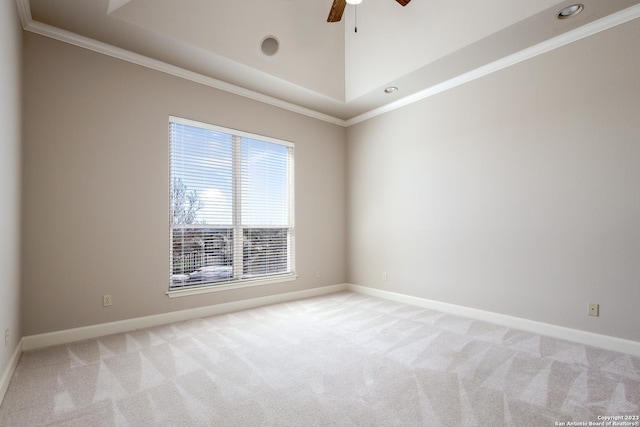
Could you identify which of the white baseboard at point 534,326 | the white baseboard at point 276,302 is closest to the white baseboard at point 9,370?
the white baseboard at point 276,302

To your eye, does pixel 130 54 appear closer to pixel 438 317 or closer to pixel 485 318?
pixel 438 317

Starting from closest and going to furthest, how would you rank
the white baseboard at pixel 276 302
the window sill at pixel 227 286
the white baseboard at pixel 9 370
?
the white baseboard at pixel 9 370, the white baseboard at pixel 276 302, the window sill at pixel 227 286

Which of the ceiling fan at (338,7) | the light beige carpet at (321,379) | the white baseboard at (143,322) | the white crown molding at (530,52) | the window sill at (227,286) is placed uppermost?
the ceiling fan at (338,7)

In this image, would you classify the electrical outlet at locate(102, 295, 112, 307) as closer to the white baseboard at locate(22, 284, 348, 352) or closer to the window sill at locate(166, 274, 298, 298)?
the white baseboard at locate(22, 284, 348, 352)

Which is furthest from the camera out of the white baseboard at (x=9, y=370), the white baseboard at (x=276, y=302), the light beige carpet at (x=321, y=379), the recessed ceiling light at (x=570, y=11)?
the white baseboard at (x=276, y=302)

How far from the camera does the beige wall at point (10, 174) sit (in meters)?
2.18

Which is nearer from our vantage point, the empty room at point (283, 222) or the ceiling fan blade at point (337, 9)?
the empty room at point (283, 222)

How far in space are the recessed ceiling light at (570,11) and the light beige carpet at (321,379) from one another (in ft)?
10.0

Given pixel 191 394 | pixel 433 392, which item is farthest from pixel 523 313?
pixel 191 394

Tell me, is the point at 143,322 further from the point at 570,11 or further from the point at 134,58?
the point at 570,11

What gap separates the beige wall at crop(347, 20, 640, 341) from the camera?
2906 millimetres

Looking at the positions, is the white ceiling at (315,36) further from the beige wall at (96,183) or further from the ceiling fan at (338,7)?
the ceiling fan at (338,7)

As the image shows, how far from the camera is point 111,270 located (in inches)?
132

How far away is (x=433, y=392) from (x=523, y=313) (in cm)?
196
